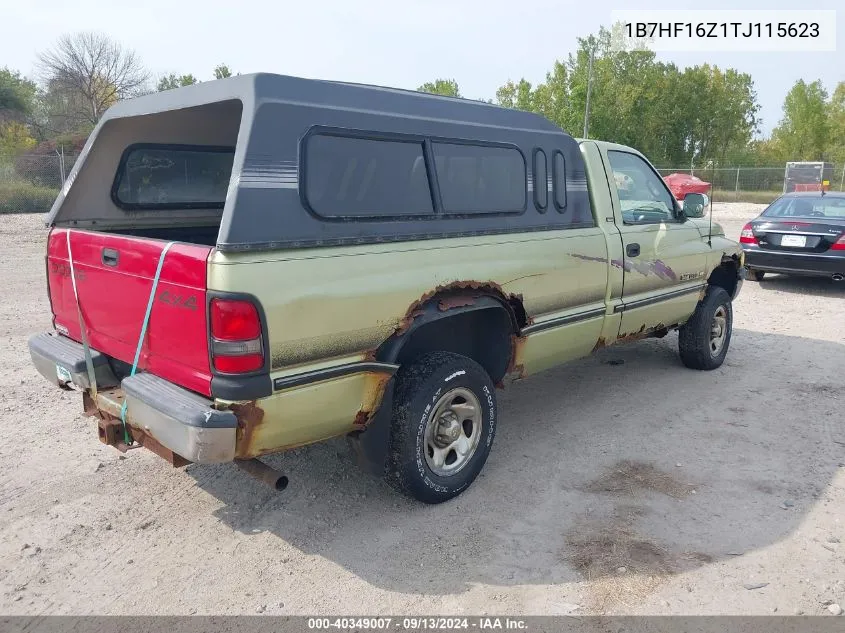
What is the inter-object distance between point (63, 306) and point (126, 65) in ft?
160

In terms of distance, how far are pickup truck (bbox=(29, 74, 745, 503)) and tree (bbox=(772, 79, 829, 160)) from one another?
47.5m

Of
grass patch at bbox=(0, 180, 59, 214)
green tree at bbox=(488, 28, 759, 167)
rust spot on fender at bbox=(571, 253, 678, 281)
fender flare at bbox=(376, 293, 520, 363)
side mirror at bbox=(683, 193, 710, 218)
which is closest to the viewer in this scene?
fender flare at bbox=(376, 293, 520, 363)

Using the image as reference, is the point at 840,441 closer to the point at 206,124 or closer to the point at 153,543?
the point at 153,543

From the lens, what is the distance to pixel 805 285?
1083cm

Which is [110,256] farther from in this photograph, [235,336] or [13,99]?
[13,99]

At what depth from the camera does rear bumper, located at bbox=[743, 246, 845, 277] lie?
958 cm

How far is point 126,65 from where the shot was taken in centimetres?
4597

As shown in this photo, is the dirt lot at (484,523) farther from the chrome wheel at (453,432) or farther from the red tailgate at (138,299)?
the red tailgate at (138,299)

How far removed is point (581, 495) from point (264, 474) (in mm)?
1821

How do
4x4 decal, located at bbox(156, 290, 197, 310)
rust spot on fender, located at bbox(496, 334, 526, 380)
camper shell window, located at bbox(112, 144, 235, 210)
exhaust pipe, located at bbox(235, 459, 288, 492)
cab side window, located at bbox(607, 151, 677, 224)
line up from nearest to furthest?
1. 4x4 decal, located at bbox(156, 290, 197, 310)
2. exhaust pipe, located at bbox(235, 459, 288, 492)
3. rust spot on fender, located at bbox(496, 334, 526, 380)
4. camper shell window, located at bbox(112, 144, 235, 210)
5. cab side window, located at bbox(607, 151, 677, 224)

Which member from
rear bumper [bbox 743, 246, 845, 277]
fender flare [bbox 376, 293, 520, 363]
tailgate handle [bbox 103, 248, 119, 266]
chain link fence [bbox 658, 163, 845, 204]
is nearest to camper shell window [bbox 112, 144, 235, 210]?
tailgate handle [bbox 103, 248, 119, 266]

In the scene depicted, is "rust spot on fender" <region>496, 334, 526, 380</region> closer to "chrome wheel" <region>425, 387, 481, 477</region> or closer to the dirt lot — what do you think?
"chrome wheel" <region>425, 387, 481, 477</region>

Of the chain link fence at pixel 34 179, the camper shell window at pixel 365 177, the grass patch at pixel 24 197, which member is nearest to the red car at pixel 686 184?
the chain link fence at pixel 34 179

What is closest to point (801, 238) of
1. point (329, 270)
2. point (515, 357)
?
point (515, 357)
